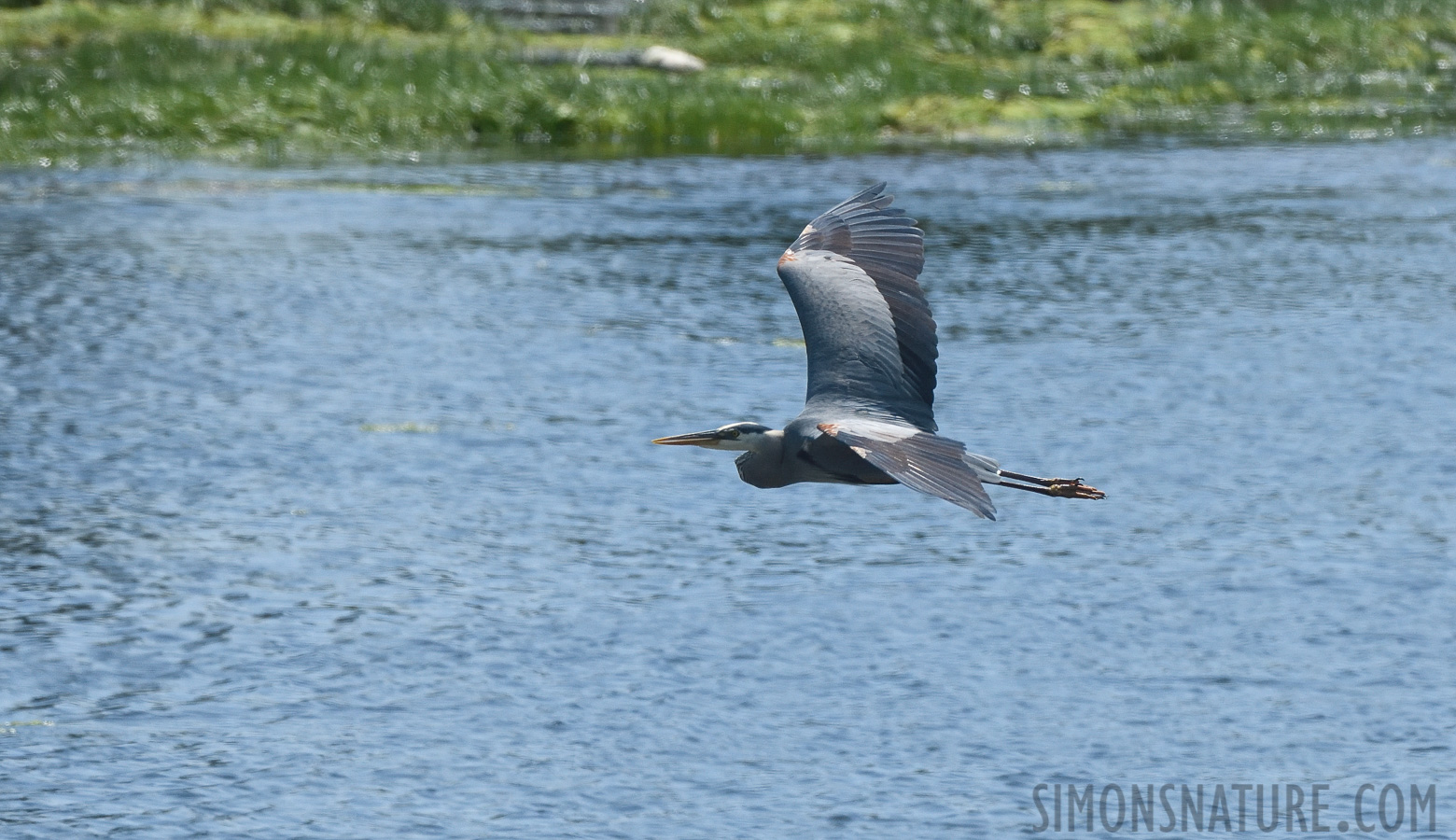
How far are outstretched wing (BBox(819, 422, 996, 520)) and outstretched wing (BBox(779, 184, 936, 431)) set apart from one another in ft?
1.94

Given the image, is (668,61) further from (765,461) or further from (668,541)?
(765,461)

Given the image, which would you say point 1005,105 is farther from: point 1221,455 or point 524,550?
point 524,550

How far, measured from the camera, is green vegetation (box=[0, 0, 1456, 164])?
32.8 meters

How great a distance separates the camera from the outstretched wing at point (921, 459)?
23.1 feet

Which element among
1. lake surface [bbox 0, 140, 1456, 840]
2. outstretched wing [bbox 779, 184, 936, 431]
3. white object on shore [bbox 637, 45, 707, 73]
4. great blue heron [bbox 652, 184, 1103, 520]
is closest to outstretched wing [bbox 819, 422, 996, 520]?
great blue heron [bbox 652, 184, 1103, 520]

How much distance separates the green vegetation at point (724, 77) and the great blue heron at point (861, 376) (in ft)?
78.5

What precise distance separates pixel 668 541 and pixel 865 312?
214 inches

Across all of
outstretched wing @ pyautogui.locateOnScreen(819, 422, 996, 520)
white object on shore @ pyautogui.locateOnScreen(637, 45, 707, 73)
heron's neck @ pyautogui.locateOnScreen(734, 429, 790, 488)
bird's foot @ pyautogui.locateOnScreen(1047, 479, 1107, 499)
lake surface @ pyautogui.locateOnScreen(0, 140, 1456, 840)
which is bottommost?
lake surface @ pyautogui.locateOnScreen(0, 140, 1456, 840)

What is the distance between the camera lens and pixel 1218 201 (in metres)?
28.8

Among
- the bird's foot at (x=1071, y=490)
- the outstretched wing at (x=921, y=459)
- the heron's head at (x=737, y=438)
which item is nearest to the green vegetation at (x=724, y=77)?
the heron's head at (x=737, y=438)

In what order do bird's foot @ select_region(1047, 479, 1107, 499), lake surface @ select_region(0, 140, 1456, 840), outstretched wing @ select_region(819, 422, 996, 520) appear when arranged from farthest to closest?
lake surface @ select_region(0, 140, 1456, 840) → bird's foot @ select_region(1047, 479, 1107, 499) → outstretched wing @ select_region(819, 422, 996, 520)

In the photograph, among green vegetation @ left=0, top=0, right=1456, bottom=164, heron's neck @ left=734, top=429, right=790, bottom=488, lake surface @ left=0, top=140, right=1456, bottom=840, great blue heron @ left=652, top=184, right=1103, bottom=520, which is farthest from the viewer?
green vegetation @ left=0, top=0, right=1456, bottom=164

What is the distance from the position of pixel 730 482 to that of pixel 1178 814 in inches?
258

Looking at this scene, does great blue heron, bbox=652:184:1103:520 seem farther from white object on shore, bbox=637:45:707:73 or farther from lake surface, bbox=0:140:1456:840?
white object on shore, bbox=637:45:707:73
